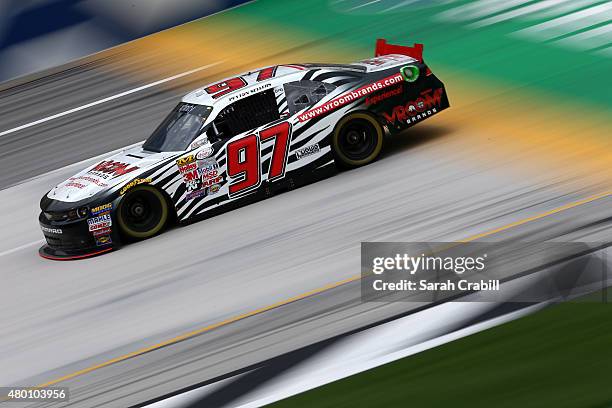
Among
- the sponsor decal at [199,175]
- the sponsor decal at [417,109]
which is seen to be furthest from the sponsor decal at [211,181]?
the sponsor decal at [417,109]

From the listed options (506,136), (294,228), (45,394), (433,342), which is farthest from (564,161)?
(45,394)

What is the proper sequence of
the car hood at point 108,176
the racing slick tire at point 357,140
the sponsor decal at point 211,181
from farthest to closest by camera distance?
the racing slick tire at point 357,140 → the sponsor decal at point 211,181 → the car hood at point 108,176

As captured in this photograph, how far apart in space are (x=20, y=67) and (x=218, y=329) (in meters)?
10.7

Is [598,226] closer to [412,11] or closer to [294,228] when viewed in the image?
[294,228]

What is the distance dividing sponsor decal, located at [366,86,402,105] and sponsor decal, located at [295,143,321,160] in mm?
862

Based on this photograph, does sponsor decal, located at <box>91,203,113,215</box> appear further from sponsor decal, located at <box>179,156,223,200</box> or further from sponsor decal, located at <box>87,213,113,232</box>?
sponsor decal, located at <box>179,156,223,200</box>

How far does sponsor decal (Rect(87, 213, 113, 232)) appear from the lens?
10.5 m

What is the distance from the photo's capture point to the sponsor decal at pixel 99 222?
10508 millimetres

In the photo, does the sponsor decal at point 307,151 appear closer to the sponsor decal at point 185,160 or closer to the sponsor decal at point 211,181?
the sponsor decal at point 211,181

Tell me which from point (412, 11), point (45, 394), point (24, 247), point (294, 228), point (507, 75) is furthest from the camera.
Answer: point (412, 11)

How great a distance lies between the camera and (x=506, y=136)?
12023mm

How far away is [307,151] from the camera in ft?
36.9

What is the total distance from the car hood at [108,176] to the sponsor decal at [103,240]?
483mm

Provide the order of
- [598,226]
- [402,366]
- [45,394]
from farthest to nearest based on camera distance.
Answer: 1. [598,226]
2. [45,394]
3. [402,366]
